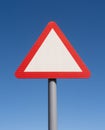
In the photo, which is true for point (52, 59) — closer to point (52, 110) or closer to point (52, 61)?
point (52, 61)

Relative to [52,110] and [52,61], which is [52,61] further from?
[52,110]

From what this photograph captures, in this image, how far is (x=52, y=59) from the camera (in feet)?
8.28

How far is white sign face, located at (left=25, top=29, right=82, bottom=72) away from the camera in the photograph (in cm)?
250

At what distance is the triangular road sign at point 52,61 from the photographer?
2.47 metres

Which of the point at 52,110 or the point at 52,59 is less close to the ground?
the point at 52,59

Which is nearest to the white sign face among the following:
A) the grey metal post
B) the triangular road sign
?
the triangular road sign

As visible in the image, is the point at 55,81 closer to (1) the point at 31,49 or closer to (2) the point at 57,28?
(1) the point at 31,49

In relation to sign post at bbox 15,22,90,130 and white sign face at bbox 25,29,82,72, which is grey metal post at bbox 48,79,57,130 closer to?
sign post at bbox 15,22,90,130

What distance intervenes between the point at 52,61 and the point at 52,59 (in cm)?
2

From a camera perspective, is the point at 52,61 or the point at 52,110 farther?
the point at 52,61

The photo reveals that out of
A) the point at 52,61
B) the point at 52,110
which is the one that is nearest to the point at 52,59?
the point at 52,61

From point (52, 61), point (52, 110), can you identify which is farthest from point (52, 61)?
point (52, 110)

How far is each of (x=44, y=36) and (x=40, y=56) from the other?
0.78 ft

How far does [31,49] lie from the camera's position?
263 cm
